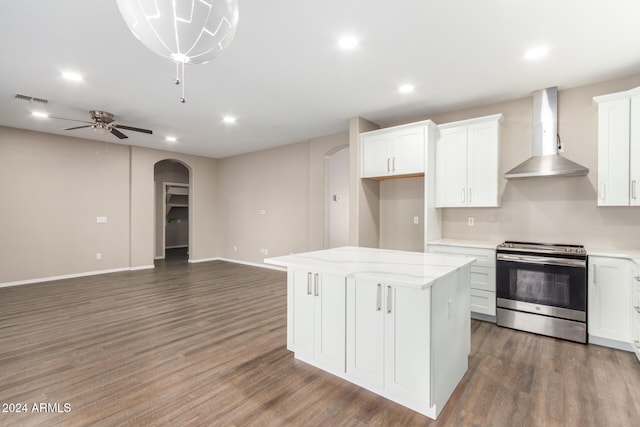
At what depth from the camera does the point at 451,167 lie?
158 inches

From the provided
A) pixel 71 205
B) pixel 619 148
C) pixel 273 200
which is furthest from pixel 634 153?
pixel 71 205

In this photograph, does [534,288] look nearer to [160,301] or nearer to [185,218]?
[160,301]

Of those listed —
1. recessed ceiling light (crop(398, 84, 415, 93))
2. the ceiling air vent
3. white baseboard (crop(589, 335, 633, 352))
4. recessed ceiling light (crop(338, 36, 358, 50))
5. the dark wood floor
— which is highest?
recessed ceiling light (crop(398, 84, 415, 93))

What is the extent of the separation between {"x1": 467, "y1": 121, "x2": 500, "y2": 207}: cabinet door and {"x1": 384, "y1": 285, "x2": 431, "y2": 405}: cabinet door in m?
2.46

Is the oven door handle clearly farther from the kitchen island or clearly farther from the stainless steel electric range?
the kitchen island

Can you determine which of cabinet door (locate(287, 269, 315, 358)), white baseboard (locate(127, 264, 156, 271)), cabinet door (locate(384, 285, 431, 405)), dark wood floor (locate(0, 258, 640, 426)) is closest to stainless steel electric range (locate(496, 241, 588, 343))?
dark wood floor (locate(0, 258, 640, 426))

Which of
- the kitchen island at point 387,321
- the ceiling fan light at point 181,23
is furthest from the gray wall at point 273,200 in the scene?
the ceiling fan light at point 181,23

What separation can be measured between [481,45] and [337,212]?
480cm

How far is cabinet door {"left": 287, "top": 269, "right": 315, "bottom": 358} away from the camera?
247cm

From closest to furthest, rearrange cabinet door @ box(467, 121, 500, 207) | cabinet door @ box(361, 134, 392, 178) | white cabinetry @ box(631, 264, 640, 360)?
white cabinetry @ box(631, 264, 640, 360), cabinet door @ box(467, 121, 500, 207), cabinet door @ box(361, 134, 392, 178)

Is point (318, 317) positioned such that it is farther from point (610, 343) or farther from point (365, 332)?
point (610, 343)

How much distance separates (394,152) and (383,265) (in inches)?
94.5

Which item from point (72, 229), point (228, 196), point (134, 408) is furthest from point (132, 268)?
point (134, 408)

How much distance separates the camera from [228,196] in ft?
26.2
